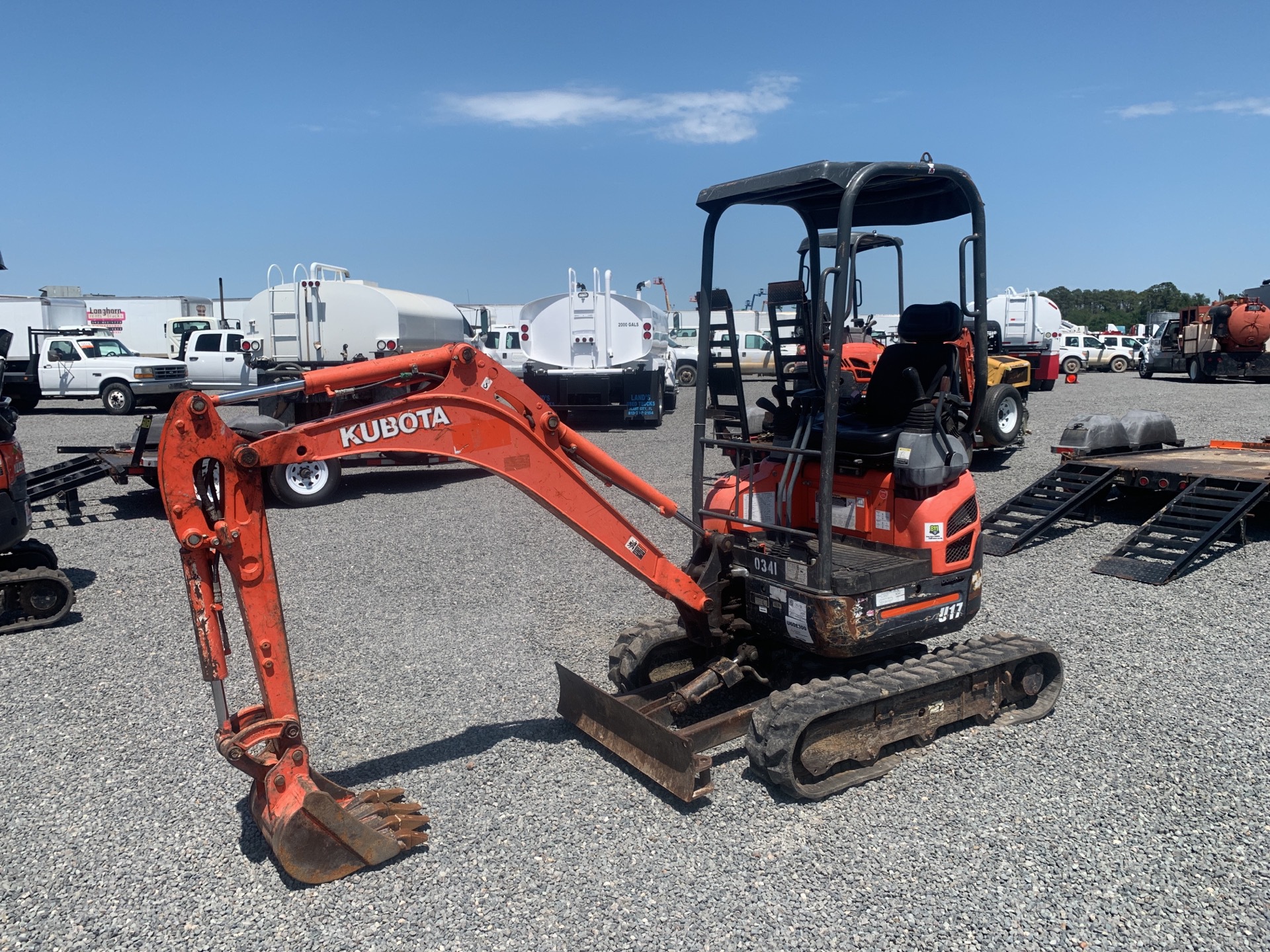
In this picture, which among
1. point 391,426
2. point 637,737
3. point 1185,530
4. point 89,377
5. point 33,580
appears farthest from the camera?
point 89,377

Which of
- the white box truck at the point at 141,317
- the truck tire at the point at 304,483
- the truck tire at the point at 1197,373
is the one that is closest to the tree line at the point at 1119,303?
the truck tire at the point at 1197,373

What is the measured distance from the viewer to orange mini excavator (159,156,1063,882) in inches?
158

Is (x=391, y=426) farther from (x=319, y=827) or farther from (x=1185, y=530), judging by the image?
(x=1185, y=530)

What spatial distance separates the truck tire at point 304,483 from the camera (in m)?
12.4

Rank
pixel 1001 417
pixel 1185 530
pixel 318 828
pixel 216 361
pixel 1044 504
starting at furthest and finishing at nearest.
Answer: pixel 216 361, pixel 1001 417, pixel 1044 504, pixel 1185 530, pixel 318 828

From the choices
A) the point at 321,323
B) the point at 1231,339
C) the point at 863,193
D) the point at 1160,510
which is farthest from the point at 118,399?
the point at 1231,339

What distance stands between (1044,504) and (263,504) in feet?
28.6

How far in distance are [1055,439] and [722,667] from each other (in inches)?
582

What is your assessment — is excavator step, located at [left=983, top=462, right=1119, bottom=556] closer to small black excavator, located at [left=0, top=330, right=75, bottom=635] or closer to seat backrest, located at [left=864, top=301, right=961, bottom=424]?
seat backrest, located at [left=864, top=301, right=961, bottom=424]

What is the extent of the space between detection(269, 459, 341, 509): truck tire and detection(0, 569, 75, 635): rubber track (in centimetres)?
475

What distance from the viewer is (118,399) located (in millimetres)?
24906

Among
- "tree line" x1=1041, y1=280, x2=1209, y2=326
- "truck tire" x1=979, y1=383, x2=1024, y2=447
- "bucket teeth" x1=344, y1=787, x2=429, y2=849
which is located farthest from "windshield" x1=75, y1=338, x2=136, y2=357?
"tree line" x1=1041, y1=280, x2=1209, y2=326

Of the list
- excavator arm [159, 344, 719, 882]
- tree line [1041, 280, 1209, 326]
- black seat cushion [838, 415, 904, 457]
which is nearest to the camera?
excavator arm [159, 344, 719, 882]

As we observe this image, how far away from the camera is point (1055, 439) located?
59.1 feet
